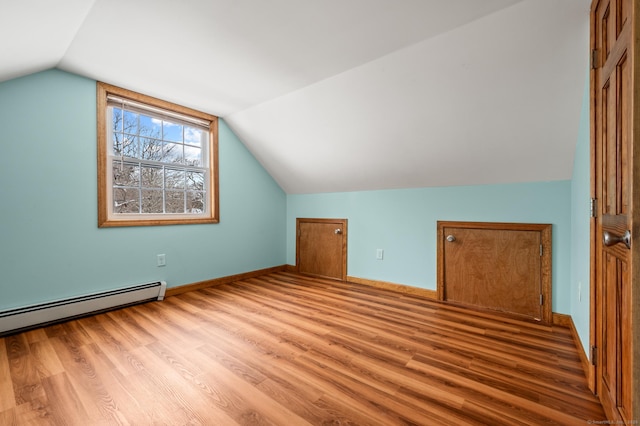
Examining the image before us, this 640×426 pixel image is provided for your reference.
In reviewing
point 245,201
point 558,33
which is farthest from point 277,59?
point 245,201

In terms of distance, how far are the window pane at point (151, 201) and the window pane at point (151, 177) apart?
0.20ft

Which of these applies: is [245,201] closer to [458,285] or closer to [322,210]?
[322,210]

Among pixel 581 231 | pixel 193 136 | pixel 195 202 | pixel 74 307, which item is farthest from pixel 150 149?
pixel 581 231

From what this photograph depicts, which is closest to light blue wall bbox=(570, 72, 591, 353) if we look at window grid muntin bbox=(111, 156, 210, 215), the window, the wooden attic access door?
the wooden attic access door

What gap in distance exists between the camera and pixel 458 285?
9.01 ft

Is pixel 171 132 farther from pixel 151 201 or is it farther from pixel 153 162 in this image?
→ pixel 151 201

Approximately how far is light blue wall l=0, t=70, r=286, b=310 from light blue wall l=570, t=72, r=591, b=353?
3.34 metres

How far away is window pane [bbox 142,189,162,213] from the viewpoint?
291 centimetres

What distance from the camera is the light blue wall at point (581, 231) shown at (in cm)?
161

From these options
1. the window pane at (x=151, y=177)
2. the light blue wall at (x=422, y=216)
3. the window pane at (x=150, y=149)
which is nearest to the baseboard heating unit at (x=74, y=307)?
the window pane at (x=151, y=177)

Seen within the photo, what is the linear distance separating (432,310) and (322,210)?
1864 mm

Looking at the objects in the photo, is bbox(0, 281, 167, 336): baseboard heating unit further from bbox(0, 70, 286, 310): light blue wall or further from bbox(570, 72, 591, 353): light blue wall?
bbox(570, 72, 591, 353): light blue wall

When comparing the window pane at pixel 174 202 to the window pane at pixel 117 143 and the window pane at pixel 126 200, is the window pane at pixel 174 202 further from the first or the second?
the window pane at pixel 117 143

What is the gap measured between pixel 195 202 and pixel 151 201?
472 mm
